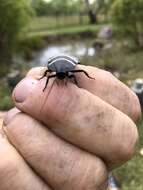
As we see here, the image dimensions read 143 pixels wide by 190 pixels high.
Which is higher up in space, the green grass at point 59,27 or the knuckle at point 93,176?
the knuckle at point 93,176

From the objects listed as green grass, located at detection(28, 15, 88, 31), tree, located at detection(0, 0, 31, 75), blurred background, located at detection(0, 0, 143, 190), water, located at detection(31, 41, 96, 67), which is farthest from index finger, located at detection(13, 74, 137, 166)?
green grass, located at detection(28, 15, 88, 31)

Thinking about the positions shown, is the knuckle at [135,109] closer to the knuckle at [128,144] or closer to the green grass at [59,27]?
the knuckle at [128,144]

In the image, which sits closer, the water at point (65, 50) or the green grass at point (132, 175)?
the green grass at point (132, 175)

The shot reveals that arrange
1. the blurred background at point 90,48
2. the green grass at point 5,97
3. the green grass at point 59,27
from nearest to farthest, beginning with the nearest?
the blurred background at point 90,48
the green grass at point 5,97
the green grass at point 59,27

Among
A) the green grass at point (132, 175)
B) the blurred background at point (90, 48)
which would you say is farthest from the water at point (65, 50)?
the green grass at point (132, 175)

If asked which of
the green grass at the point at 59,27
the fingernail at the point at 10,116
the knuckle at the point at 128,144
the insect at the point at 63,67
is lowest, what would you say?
the green grass at the point at 59,27

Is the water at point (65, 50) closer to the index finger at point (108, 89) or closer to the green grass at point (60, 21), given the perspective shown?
the green grass at point (60, 21)

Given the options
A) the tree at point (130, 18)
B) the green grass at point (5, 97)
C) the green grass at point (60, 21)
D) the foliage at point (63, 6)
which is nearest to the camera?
the green grass at point (5, 97)

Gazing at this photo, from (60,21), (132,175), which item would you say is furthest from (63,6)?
(132,175)
